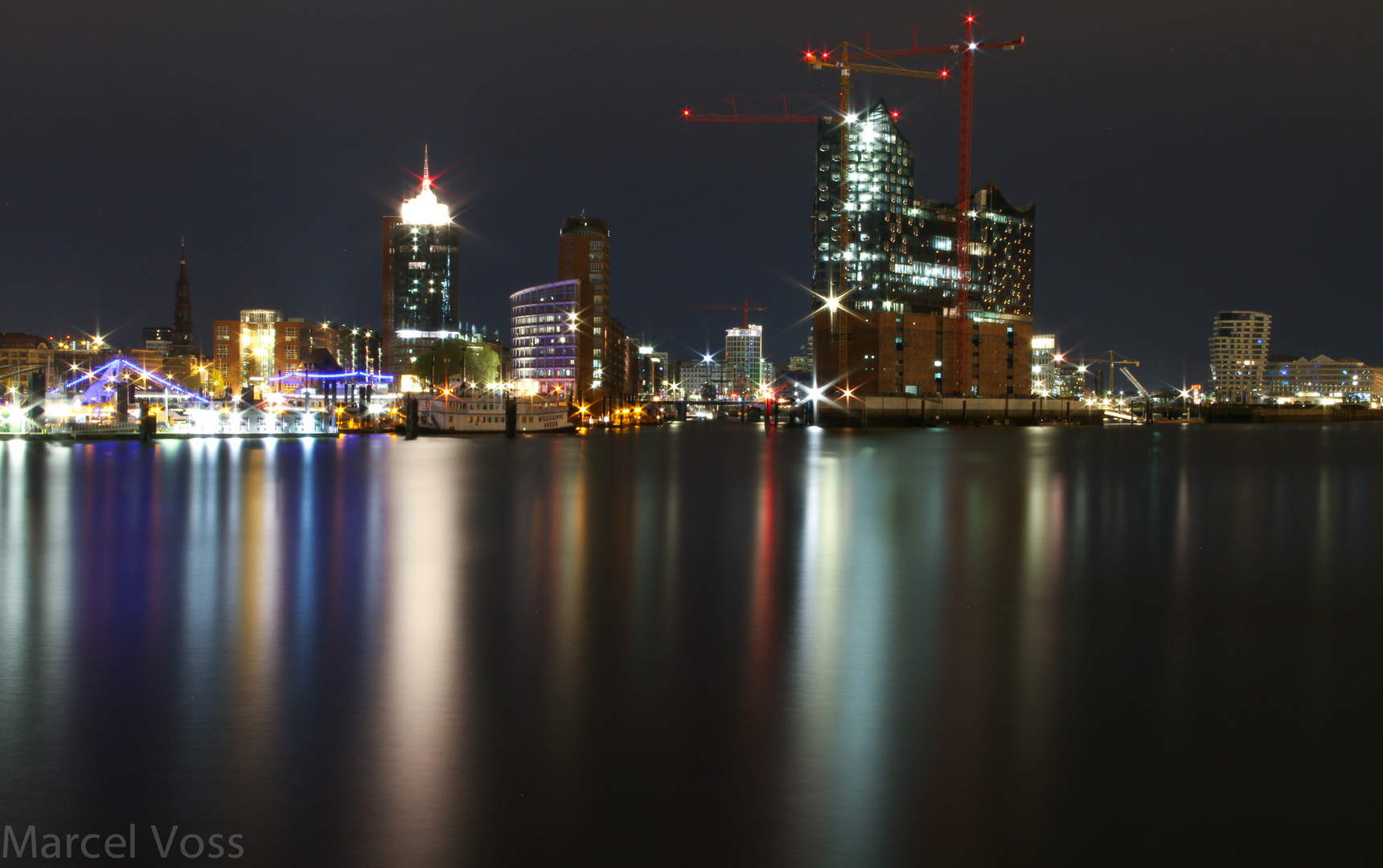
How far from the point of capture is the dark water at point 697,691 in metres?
5.17

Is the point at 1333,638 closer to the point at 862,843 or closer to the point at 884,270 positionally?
the point at 862,843

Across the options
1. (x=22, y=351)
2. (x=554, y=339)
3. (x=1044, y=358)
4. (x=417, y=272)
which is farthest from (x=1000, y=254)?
(x=22, y=351)

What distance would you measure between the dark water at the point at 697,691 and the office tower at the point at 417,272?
181 m

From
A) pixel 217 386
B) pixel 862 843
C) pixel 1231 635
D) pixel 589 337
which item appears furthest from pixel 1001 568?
pixel 217 386

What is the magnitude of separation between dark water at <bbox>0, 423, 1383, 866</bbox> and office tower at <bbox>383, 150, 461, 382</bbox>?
→ 181425mm

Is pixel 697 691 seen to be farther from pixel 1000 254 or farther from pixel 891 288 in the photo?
pixel 1000 254

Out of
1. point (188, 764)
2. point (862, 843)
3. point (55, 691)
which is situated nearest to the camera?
point (862, 843)

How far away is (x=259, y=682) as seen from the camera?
7.83 m

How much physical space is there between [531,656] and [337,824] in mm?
3459

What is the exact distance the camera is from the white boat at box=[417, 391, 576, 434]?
75812 mm

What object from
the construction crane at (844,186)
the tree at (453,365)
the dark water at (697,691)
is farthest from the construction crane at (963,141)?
the dark water at (697,691)

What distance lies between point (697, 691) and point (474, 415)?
232ft

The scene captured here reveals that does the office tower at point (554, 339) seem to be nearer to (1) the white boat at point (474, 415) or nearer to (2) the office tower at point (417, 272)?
(1) the white boat at point (474, 415)

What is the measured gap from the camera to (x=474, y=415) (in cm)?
7612
